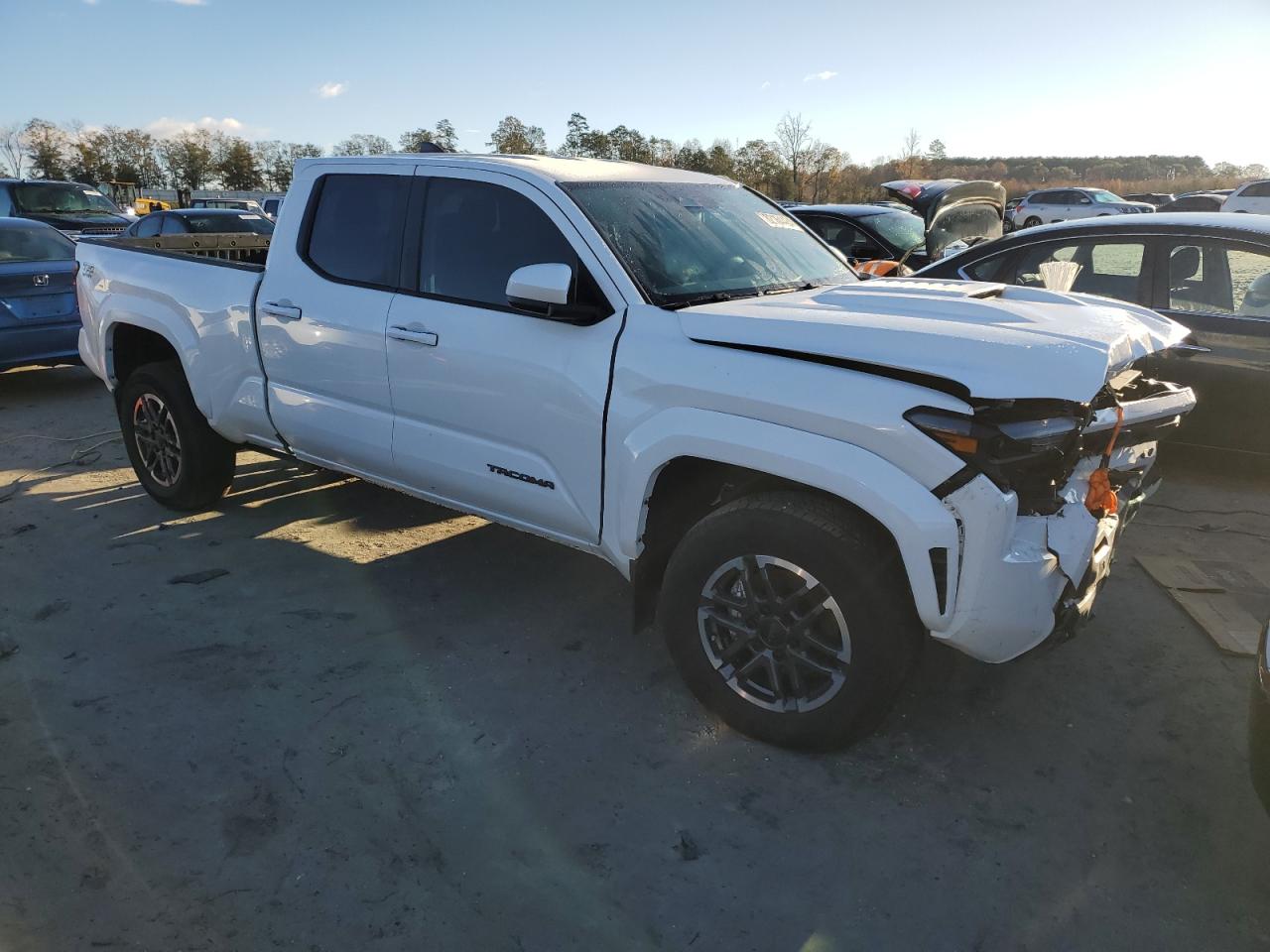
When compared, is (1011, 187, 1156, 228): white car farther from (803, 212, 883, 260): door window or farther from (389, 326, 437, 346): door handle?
(389, 326, 437, 346): door handle

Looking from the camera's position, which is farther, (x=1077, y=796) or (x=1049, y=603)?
(x=1077, y=796)

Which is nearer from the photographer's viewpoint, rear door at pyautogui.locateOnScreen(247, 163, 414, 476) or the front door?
the front door

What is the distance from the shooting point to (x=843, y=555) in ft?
8.69

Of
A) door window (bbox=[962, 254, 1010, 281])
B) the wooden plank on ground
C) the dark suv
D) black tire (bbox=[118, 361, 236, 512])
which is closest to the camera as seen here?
the wooden plank on ground

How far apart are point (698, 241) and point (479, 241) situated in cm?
89

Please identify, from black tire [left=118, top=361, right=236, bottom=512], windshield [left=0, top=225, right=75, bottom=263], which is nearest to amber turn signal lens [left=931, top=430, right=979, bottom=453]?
black tire [left=118, top=361, right=236, bottom=512]

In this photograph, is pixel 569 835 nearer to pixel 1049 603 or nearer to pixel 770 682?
pixel 770 682

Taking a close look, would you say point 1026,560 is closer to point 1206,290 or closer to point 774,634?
point 774,634

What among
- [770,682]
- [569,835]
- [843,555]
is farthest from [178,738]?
[843,555]

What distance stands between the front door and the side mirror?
66 millimetres

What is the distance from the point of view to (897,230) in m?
9.02

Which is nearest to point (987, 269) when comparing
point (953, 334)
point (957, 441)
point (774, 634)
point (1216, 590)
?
point (1216, 590)

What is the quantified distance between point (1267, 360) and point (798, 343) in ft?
12.2

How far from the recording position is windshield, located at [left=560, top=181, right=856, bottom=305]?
3.29 metres
